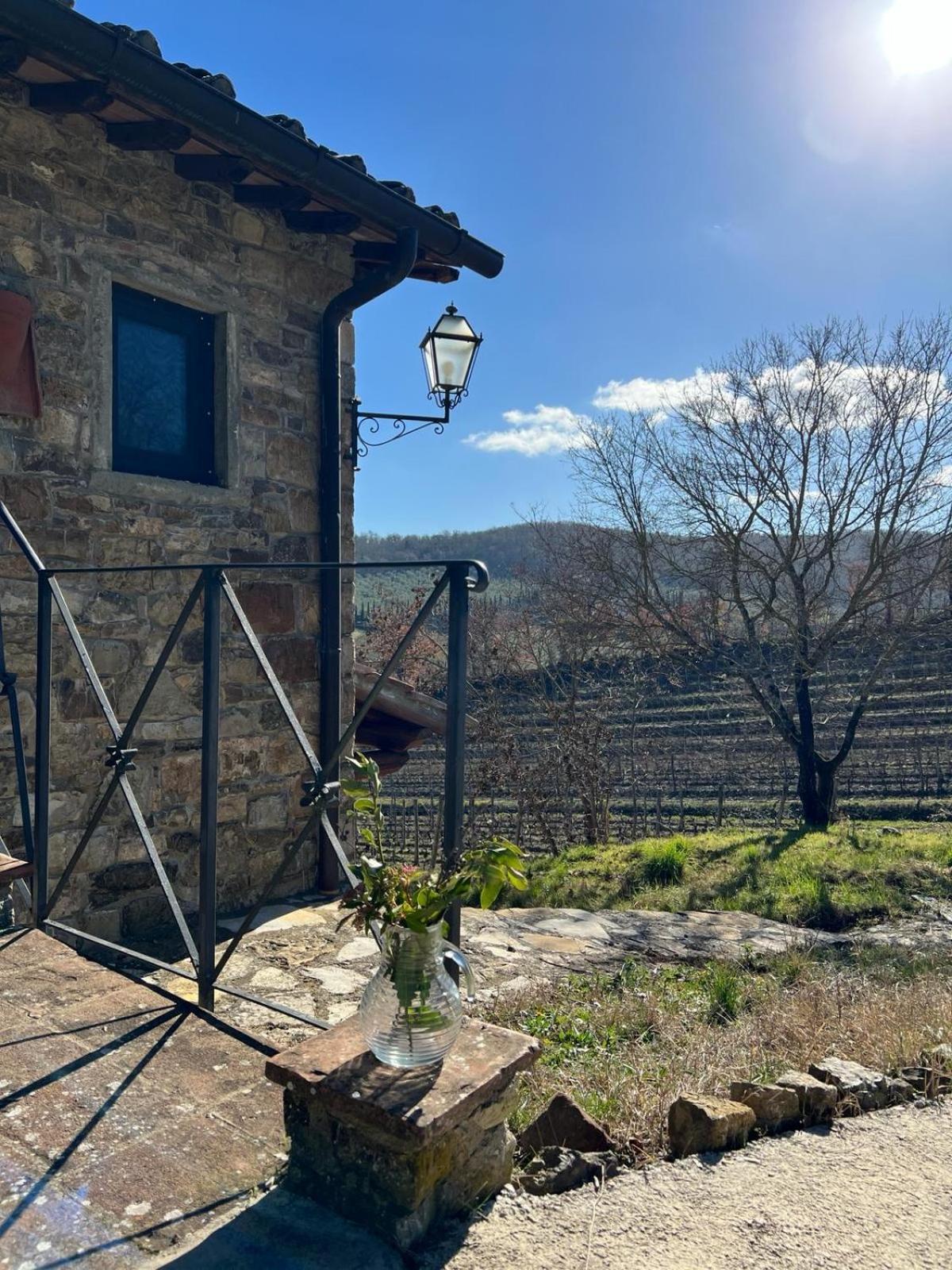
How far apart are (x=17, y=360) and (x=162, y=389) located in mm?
819

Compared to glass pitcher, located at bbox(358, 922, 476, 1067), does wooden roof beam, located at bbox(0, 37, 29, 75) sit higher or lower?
higher

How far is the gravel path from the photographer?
1.70 meters

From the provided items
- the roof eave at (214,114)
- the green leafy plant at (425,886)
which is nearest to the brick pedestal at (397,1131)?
the green leafy plant at (425,886)

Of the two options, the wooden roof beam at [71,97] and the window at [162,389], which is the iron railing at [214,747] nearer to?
the window at [162,389]

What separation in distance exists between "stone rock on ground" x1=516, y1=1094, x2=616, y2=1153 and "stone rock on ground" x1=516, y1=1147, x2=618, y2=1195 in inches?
1.4

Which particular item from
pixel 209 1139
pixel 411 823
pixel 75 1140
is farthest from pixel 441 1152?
pixel 411 823

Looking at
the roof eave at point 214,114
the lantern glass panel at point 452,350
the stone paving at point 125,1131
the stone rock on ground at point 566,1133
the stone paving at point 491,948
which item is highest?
the roof eave at point 214,114

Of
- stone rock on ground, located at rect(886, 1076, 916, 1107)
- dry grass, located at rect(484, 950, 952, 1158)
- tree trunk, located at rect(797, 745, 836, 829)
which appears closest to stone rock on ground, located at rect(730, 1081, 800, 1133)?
dry grass, located at rect(484, 950, 952, 1158)

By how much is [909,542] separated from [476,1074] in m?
10.7

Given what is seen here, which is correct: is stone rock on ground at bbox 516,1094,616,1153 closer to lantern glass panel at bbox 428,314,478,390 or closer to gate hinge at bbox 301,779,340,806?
gate hinge at bbox 301,779,340,806

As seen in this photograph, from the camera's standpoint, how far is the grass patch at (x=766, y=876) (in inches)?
277

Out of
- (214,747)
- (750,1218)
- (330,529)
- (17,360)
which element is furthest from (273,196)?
(750,1218)

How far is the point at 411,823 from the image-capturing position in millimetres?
15008

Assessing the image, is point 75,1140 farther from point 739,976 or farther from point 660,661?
point 660,661
